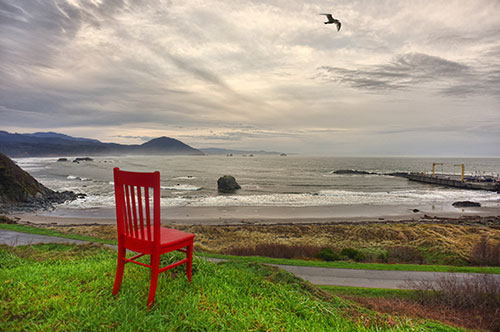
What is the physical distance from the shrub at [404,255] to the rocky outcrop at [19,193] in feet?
98.3

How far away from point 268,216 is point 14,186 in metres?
26.1

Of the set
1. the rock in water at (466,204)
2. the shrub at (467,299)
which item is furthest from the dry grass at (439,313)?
the rock in water at (466,204)

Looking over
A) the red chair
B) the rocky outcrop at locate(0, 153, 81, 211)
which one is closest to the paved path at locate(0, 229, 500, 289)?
the red chair

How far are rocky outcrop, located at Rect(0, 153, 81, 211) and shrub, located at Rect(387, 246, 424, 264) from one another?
30.0 metres

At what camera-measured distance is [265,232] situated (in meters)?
17.8

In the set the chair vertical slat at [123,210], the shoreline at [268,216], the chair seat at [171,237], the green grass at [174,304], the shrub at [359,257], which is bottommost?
the shoreline at [268,216]

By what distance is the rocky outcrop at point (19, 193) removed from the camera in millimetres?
25922

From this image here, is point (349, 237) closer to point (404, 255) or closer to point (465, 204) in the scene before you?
point (404, 255)

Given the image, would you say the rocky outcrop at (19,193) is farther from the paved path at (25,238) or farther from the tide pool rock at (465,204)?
the tide pool rock at (465,204)

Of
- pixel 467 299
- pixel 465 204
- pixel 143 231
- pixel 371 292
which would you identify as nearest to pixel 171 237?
pixel 143 231

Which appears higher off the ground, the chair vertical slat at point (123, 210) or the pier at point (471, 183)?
the chair vertical slat at point (123, 210)

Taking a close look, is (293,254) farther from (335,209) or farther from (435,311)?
(335,209)

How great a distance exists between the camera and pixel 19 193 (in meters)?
27.5

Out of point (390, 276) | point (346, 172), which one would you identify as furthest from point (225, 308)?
point (346, 172)
